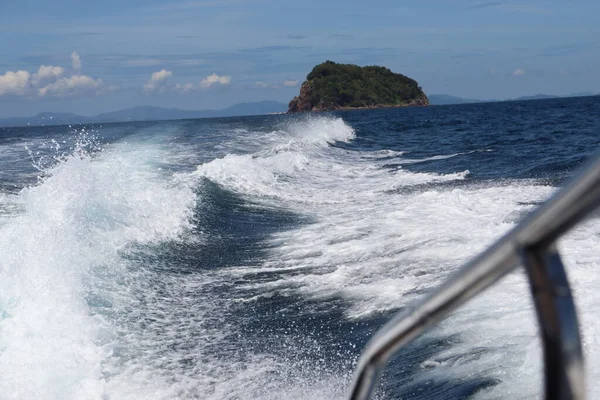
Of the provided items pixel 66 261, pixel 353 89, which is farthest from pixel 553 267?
pixel 353 89

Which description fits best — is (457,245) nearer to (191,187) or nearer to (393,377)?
(393,377)

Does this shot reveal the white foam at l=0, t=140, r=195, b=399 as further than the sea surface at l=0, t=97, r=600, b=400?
Yes

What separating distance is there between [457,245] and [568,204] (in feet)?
24.5

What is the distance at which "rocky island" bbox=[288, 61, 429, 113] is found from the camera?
11256cm

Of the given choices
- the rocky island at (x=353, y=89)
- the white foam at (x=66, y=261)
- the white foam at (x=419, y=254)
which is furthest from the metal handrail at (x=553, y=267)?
the rocky island at (x=353, y=89)

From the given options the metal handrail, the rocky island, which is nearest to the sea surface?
the metal handrail

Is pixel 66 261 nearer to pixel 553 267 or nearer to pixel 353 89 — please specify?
pixel 553 267

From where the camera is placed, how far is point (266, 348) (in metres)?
5.47

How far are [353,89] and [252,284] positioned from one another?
10951 cm

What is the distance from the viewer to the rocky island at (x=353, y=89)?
112562 mm

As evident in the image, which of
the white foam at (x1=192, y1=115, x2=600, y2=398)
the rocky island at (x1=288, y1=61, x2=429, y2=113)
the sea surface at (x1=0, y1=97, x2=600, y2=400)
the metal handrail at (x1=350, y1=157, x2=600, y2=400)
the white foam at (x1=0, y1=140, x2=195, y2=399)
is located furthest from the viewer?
the rocky island at (x1=288, y1=61, x2=429, y2=113)

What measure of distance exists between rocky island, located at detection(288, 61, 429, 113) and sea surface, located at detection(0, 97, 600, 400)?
9784 centimetres

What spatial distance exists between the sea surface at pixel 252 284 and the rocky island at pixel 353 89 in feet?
321

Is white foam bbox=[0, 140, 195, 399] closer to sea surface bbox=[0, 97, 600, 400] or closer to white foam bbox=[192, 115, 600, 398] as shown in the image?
sea surface bbox=[0, 97, 600, 400]
